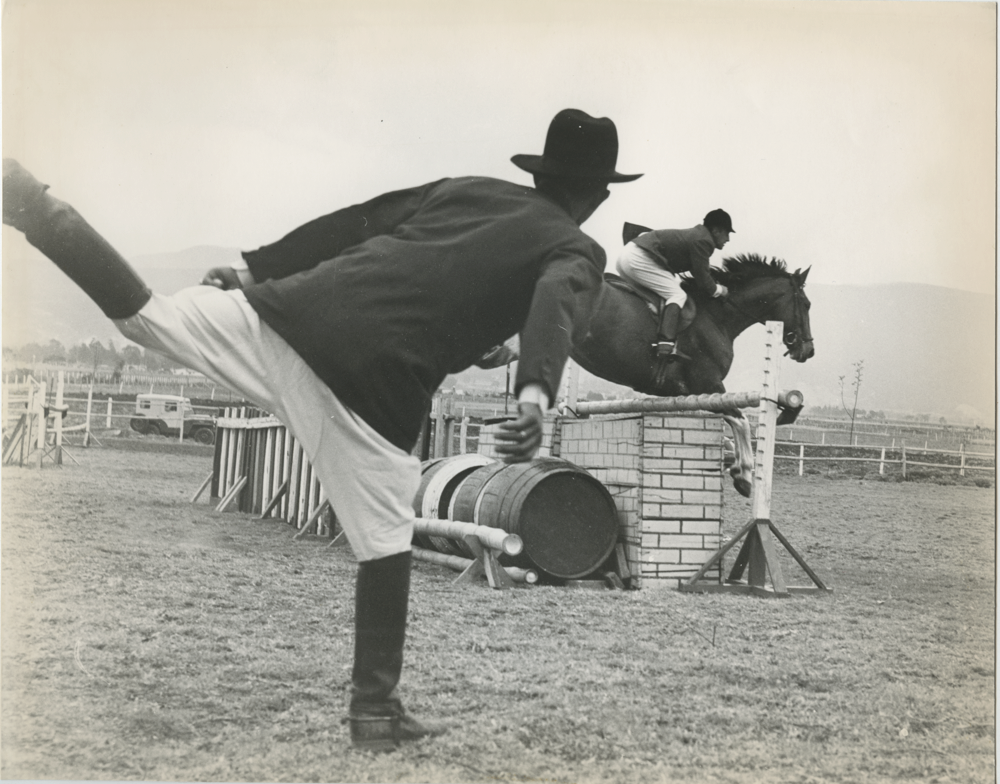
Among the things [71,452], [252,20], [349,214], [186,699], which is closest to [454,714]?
[186,699]

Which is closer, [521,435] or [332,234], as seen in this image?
[521,435]

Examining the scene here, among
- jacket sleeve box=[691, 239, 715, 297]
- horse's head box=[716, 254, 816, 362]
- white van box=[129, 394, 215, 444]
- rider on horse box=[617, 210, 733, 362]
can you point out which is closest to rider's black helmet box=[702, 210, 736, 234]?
rider on horse box=[617, 210, 733, 362]

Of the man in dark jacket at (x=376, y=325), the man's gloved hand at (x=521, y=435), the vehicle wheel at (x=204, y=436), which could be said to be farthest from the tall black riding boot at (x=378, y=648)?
the vehicle wheel at (x=204, y=436)

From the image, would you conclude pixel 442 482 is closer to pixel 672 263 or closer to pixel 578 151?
pixel 672 263

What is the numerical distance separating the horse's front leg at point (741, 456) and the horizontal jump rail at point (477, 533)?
1399 mm

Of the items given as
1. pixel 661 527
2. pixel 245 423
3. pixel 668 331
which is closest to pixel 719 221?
pixel 668 331

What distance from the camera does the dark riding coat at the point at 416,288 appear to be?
2496 millimetres

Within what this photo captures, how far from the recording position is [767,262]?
4.56m

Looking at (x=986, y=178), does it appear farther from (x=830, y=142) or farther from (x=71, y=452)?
(x=71, y=452)

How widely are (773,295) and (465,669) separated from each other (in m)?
2.52

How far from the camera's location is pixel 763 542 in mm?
4641

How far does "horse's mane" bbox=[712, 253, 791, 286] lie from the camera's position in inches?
178

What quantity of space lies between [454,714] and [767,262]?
8.72 feet

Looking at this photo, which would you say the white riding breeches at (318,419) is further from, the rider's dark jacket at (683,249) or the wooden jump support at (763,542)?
the wooden jump support at (763,542)
